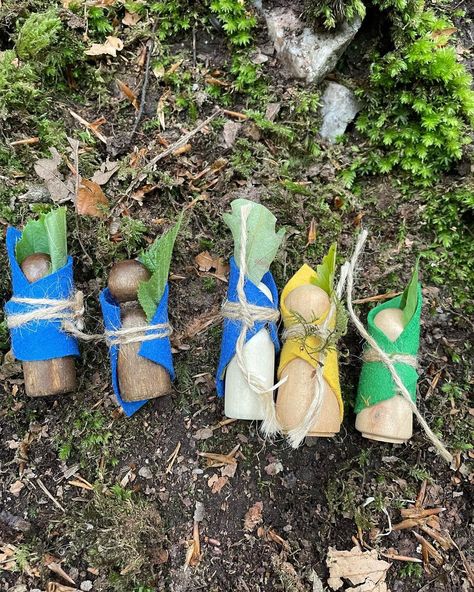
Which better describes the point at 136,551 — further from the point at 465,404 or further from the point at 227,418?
the point at 465,404

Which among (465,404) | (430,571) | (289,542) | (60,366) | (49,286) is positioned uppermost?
(49,286)

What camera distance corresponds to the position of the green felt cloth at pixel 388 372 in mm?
2513

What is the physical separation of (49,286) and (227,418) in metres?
1.01

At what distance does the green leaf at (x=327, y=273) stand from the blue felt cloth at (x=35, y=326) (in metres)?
1.13

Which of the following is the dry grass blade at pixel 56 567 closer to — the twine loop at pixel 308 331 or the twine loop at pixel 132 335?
the twine loop at pixel 132 335

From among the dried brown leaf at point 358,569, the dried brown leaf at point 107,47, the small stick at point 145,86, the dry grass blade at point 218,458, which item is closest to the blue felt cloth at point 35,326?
the dry grass blade at point 218,458

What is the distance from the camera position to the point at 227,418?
108 inches

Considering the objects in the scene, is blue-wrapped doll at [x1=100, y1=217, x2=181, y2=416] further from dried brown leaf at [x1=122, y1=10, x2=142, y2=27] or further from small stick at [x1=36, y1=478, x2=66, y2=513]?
dried brown leaf at [x1=122, y1=10, x2=142, y2=27]

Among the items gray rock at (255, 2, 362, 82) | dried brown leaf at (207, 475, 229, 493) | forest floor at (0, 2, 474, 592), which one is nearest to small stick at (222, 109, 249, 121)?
forest floor at (0, 2, 474, 592)

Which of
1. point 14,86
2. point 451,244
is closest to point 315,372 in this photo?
point 451,244

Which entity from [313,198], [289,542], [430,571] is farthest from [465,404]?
[313,198]

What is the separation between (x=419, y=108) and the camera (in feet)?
9.47

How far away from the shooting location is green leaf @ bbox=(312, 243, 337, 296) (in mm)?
2484

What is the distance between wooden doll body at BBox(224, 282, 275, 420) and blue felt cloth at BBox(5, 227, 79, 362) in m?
0.74
